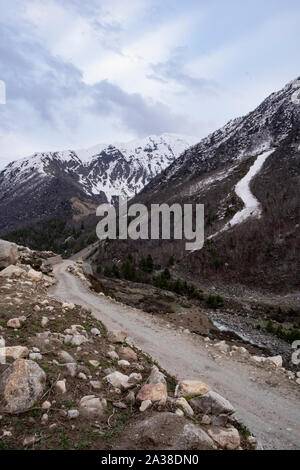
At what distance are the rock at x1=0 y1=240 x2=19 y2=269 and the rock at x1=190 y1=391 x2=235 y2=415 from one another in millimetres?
19856

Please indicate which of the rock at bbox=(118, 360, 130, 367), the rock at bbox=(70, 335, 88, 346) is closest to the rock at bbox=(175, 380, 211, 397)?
the rock at bbox=(118, 360, 130, 367)

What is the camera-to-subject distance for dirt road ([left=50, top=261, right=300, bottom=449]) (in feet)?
25.9

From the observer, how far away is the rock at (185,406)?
256 inches

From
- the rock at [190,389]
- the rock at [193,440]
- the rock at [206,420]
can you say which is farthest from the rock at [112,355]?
the rock at [193,440]

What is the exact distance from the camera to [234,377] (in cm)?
1092

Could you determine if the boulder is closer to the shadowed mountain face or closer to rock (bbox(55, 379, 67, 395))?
rock (bbox(55, 379, 67, 395))

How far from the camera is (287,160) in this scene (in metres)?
110

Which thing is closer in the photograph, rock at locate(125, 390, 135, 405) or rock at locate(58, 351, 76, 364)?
rock at locate(125, 390, 135, 405)

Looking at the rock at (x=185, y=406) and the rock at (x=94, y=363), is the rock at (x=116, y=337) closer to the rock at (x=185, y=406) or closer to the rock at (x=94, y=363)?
the rock at (x=94, y=363)

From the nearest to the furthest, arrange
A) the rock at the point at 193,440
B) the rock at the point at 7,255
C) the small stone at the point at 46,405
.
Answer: the rock at the point at 193,440
the small stone at the point at 46,405
the rock at the point at 7,255

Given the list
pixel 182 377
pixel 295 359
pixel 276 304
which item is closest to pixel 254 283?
pixel 276 304

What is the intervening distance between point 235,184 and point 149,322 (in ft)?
324

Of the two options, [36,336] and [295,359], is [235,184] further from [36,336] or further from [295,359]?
[36,336]

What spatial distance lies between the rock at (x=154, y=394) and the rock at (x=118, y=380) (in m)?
0.56
